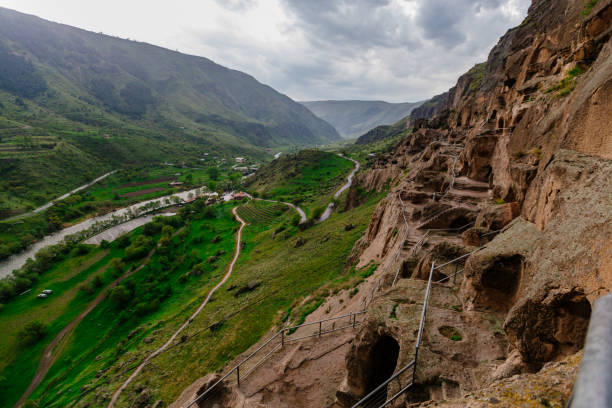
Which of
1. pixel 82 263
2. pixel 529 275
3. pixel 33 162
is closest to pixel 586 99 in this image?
pixel 529 275

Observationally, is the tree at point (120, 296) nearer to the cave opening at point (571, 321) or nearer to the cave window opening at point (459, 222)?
the cave window opening at point (459, 222)

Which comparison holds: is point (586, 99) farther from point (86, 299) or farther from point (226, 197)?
point (226, 197)

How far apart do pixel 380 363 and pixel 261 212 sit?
9823 centimetres

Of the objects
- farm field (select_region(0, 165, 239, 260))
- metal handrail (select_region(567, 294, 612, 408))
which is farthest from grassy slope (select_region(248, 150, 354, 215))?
metal handrail (select_region(567, 294, 612, 408))

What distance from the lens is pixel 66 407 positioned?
3547 centimetres

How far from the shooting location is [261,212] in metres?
108

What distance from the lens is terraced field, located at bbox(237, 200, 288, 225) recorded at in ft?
333

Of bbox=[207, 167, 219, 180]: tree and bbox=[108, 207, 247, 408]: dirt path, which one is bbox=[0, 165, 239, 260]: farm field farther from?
bbox=[108, 207, 247, 408]: dirt path

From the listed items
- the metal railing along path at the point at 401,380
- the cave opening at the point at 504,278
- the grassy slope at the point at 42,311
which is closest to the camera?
the metal railing along path at the point at 401,380

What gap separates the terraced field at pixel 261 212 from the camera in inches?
4000

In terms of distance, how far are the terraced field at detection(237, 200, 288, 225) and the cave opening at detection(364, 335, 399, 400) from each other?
8593 cm

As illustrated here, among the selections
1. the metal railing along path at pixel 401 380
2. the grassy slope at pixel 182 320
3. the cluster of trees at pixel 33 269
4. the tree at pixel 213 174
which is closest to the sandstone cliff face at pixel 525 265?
the metal railing along path at pixel 401 380

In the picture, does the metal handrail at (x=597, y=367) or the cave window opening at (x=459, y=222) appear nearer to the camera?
the metal handrail at (x=597, y=367)

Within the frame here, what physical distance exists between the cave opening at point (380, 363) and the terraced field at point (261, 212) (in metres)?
85.9
